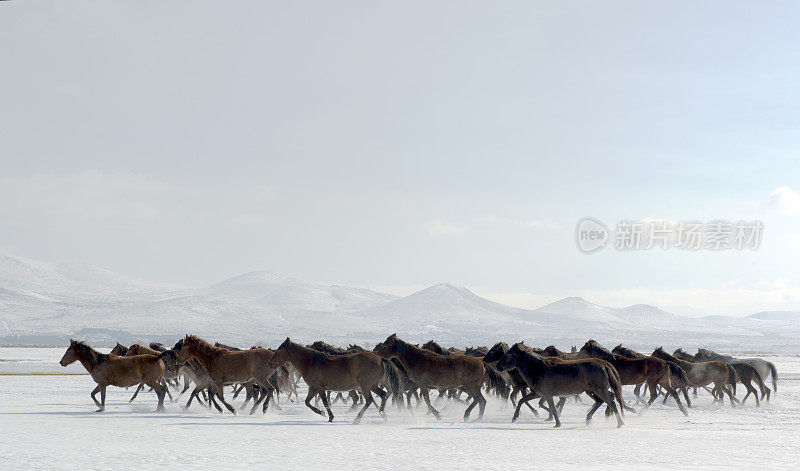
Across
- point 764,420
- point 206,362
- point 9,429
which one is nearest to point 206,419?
point 206,362

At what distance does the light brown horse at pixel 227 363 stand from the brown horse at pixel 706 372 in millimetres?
10192

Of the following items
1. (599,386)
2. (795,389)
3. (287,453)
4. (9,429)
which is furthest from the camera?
(795,389)

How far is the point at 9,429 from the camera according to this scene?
13156 millimetres

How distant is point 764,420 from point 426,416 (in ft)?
24.5

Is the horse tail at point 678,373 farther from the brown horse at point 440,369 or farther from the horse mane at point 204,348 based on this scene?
the horse mane at point 204,348

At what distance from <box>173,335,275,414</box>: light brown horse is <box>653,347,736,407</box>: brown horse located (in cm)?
1019

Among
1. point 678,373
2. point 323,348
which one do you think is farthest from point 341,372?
point 678,373

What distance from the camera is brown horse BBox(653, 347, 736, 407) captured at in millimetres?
20266

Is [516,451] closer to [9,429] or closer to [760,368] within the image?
[9,429]

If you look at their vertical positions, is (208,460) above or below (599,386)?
below

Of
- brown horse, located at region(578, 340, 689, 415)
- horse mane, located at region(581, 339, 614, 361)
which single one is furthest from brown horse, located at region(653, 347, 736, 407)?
horse mane, located at region(581, 339, 614, 361)

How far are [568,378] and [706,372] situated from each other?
744 centimetres

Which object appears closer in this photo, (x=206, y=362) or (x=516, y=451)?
(x=516, y=451)

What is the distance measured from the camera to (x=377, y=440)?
1252 centimetres
